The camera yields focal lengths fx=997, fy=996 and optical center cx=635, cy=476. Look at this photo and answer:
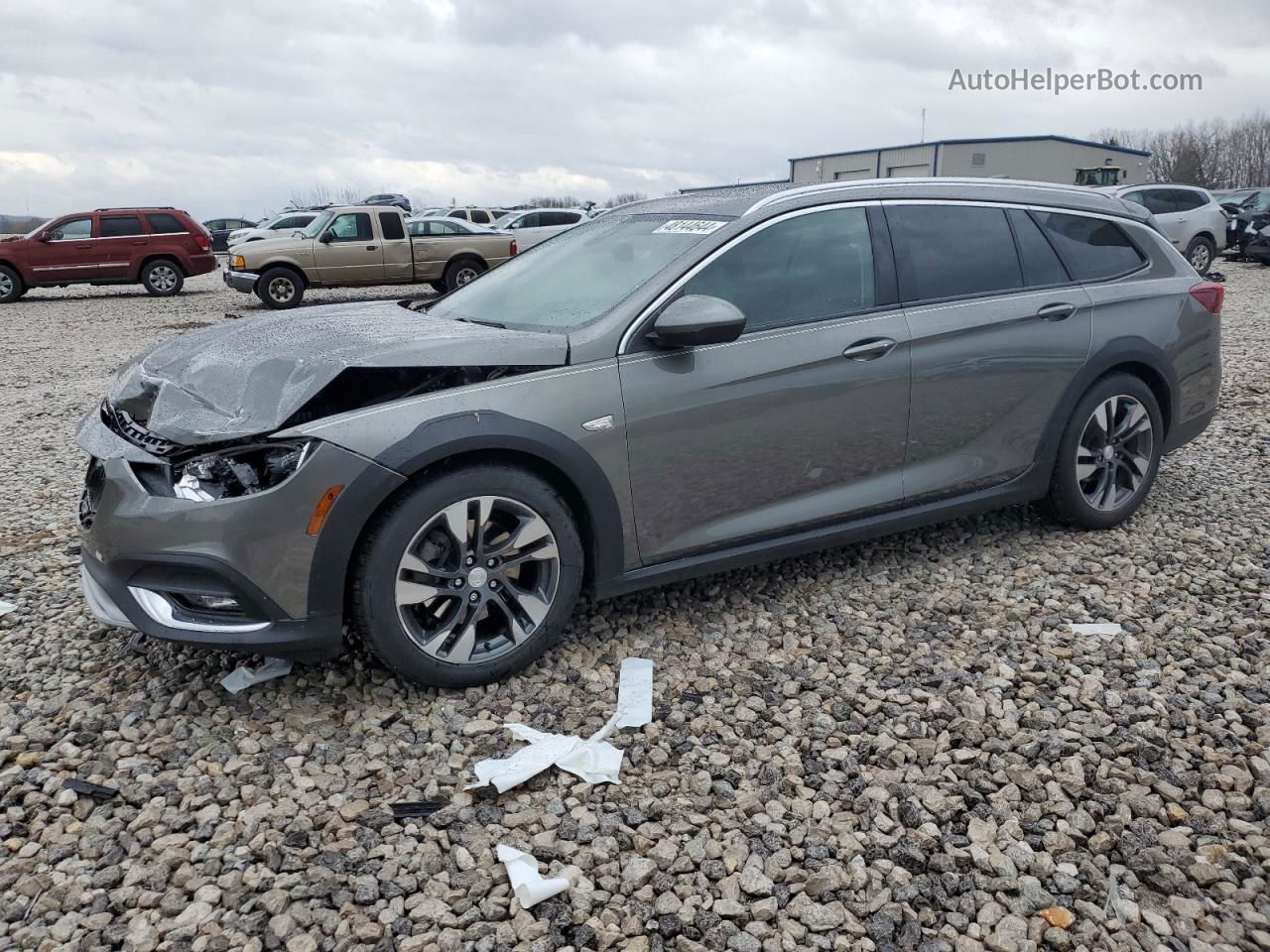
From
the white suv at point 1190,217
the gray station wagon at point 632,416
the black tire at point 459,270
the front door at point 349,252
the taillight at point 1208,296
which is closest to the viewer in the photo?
the gray station wagon at point 632,416

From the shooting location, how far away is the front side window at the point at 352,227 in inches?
678

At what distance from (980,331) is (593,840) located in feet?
8.91

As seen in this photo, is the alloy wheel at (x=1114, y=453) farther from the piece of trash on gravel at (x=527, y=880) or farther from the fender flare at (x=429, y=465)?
the piece of trash on gravel at (x=527, y=880)

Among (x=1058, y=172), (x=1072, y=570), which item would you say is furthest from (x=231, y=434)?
(x=1058, y=172)

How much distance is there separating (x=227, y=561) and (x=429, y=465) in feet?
2.17

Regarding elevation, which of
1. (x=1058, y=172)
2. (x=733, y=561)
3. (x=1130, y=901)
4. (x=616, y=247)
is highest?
(x=1058, y=172)

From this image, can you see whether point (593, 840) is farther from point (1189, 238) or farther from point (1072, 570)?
point (1189, 238)

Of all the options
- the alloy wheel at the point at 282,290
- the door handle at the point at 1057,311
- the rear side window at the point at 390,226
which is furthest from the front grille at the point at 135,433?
the rear side window at the point at 390,226

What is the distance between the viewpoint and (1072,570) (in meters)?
4.43

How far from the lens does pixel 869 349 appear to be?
3.92 m

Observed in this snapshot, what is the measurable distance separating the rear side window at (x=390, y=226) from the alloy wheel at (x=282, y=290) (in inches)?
73.9

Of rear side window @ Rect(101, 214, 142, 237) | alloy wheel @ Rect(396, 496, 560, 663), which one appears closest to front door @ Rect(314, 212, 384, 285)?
rear side window @ Rect(101, 214, 142, 237)

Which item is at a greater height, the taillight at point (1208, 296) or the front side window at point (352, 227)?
the front side window at point (352, 227)

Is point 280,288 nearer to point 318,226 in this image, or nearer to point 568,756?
point 318,226
